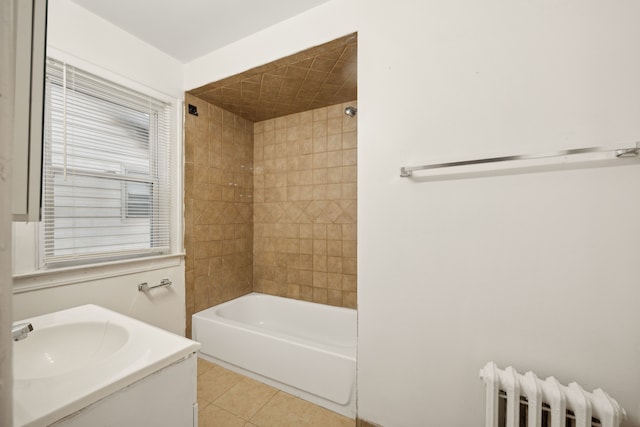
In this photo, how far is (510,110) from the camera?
43.8 inches

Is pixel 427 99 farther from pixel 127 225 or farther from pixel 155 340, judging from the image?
pixel 127 225

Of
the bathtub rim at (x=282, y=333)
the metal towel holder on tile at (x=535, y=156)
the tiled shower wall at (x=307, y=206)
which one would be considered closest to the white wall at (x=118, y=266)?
the bathtub rim at (x=282, y=333)

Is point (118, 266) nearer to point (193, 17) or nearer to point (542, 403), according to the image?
point (193, 17)

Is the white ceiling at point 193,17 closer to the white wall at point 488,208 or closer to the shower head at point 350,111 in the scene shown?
the white wall at point 488,208

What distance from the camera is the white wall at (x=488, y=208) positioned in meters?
0.97

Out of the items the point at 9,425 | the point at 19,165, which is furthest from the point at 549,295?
the point at 19,165

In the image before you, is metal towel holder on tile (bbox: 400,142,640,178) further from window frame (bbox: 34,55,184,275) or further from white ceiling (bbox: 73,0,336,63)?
window frame (bbox: 34,55,184,275)

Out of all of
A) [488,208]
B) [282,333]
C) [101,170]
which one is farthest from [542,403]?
[101,170]

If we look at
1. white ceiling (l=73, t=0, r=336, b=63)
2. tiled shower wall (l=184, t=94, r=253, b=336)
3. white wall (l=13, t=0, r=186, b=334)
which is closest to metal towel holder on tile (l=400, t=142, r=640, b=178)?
white ceiling (l=73, t=0, r=336, b=63)

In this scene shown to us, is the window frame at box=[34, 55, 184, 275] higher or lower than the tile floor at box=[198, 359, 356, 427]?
higher

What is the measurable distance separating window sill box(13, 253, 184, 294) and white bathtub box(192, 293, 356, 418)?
53 centimetres

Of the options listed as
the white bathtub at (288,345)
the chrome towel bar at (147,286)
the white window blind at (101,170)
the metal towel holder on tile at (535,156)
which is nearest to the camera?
the metal towel holder on tile at (535,156)

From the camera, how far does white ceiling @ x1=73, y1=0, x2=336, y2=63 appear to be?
4.95 feet

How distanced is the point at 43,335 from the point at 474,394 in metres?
1.78
